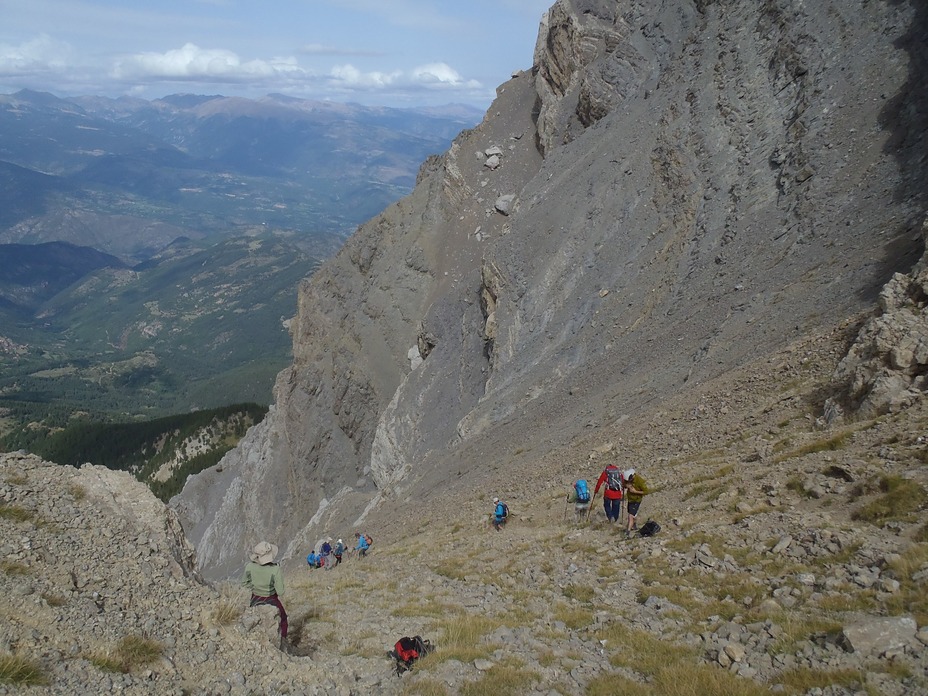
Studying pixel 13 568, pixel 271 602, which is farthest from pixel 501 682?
pixel 13 568

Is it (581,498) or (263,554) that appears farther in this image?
(581,498)

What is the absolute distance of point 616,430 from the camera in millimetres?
22844

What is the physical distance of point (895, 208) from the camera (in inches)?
919

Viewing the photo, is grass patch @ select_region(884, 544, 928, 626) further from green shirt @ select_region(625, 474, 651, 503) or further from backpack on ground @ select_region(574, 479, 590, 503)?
backpack on ground @ select_region(574, 479, 590, 503)

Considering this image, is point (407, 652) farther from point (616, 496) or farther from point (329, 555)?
point (329, 555)

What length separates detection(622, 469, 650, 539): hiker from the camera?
47.3 feet

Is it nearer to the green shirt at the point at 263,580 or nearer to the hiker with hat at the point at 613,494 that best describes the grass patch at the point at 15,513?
the green shirt at the point at 263,580

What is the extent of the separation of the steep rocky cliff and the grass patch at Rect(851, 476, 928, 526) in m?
9.47

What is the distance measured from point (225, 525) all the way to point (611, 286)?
53094 millimetres

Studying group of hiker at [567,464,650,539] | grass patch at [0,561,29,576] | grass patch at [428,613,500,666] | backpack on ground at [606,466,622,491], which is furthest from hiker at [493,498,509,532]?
grass patch at [0,561,29,576]

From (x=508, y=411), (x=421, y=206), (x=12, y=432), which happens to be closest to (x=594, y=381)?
(x=508, y=411)

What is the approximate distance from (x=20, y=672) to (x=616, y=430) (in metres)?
19.8

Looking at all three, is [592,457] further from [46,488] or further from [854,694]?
[46,488]

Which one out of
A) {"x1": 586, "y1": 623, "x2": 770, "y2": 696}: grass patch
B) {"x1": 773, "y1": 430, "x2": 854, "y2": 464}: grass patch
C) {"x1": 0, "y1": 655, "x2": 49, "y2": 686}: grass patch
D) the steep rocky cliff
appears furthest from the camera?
the steep rocky cliff
